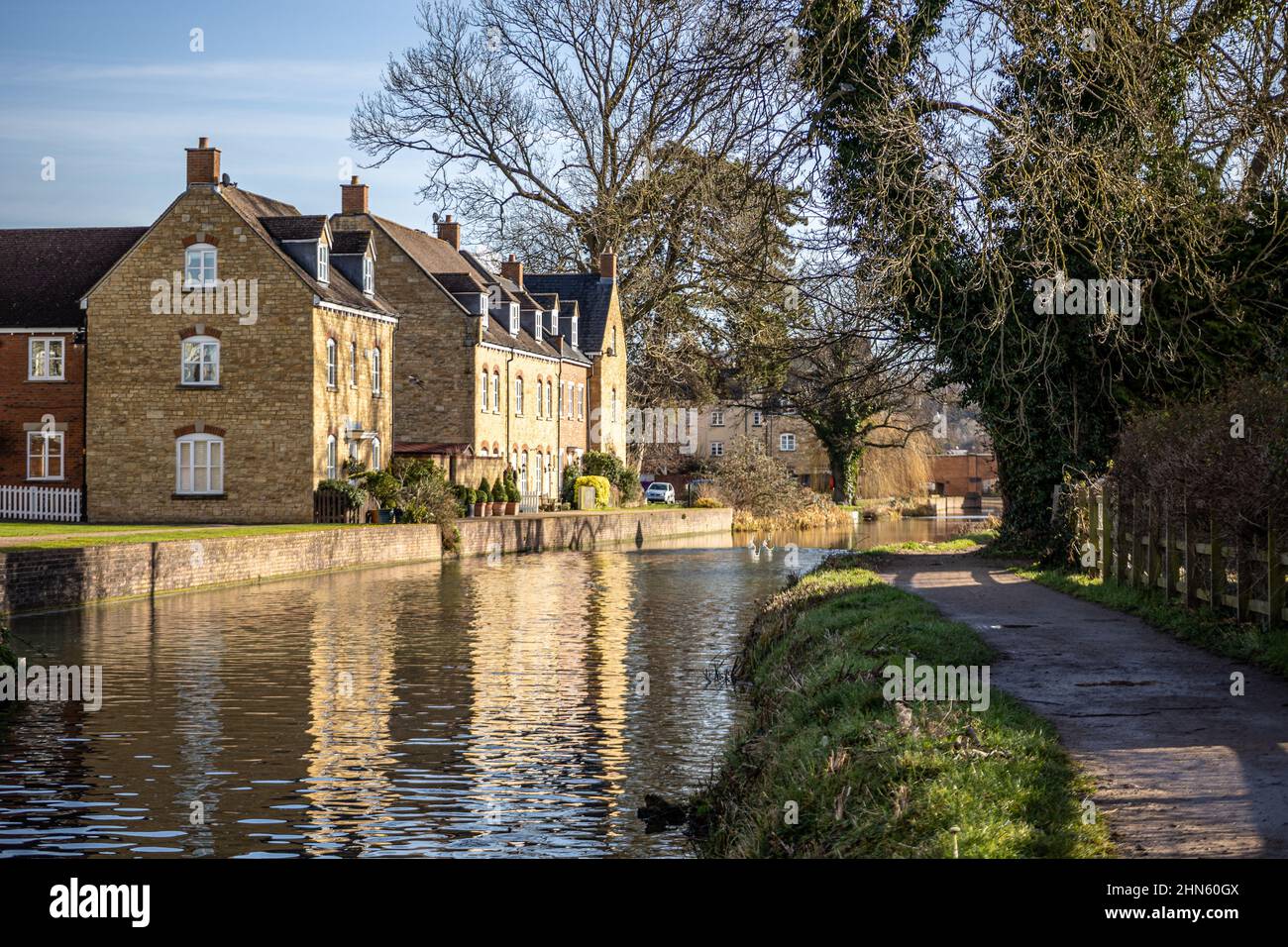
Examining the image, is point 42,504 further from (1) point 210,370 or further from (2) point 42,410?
(1) point 210,370

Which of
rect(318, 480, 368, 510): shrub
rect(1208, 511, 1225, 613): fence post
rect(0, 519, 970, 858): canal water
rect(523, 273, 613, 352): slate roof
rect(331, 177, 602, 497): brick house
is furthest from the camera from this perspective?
rect(523, 273, 613, 352): slate roof

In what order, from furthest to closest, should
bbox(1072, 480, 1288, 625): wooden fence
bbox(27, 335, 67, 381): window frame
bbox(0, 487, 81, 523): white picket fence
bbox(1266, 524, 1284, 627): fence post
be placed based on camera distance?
1. bbox(27, 335, 67, 381): window frame
2. bbox(0, 487, 81, 523): white picket fence
3. bbox(1072, 480, 1288, 625): wooden fence
4. bbox(1266, 524, 1284, 627): fence post

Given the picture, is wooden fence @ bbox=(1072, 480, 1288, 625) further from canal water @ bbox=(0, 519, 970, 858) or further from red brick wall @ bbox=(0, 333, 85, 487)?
red brick wall @ bbox=(0, 333, 85, 487)

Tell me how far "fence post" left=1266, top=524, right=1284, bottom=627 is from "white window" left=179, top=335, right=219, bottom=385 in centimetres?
3469

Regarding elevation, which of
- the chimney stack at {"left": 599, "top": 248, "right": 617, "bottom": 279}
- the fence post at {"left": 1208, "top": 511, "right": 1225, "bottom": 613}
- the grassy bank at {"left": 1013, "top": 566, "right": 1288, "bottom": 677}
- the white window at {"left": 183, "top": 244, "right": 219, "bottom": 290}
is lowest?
the grassy bank at {"left": 1013, "top": 566, "right": 1288, "bottom": 677}

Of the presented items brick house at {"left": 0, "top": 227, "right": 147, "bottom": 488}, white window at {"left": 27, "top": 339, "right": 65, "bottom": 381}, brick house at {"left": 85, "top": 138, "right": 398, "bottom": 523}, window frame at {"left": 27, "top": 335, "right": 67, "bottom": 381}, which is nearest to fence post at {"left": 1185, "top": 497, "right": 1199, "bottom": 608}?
brick house at {"left": 85, "top": 138, "right": 398, "bottom": 523}

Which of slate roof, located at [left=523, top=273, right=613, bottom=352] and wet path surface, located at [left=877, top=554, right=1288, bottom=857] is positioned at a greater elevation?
slate roof, located at [left=523, top=273, right=613, bottom=352]

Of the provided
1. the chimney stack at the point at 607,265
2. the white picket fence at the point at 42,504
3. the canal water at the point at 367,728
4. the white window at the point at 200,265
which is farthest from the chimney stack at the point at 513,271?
the canal water at the point at 367,728

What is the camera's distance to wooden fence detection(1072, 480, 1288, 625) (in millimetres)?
13758

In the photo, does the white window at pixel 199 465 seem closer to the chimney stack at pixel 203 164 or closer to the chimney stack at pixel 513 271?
the chimney stack at pixel 203 164

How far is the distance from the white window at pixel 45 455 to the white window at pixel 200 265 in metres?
6.44

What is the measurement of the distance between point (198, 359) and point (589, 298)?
1131 inches

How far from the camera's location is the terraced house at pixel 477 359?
5378 centimetres

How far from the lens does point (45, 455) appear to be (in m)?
44.6
